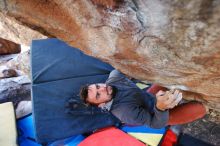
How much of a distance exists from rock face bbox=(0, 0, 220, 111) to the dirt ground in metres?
1.62

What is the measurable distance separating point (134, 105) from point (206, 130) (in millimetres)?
1299

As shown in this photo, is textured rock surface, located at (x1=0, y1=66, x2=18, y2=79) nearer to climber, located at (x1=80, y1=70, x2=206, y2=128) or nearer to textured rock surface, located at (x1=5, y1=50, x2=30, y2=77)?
textured rock surface, located at (x1=5, y1=50, x2=30, y2=77)

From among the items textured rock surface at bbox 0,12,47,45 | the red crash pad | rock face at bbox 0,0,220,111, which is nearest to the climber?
the red crash pad

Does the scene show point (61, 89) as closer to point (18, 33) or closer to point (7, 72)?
point (18, 33)

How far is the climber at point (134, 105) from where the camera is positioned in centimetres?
264

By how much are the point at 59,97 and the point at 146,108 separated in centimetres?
129

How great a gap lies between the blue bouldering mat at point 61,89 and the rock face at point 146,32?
1595 mm

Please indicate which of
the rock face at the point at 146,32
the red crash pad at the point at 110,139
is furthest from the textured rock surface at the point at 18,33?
the rock face at the point at 146,32

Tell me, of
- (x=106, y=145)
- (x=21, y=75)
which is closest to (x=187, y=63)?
(x=106, y=145)

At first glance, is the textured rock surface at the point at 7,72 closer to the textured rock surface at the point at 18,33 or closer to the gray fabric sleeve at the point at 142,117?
the textured rock surface at the point at 18,33

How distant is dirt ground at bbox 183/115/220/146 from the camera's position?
3604 mm

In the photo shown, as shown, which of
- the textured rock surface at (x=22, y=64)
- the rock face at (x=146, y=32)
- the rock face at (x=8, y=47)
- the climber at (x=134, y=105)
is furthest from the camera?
the rock face at (x=8, y=47)

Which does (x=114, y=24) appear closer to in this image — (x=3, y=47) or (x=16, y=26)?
(x=16, y=26)

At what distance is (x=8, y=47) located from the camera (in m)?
6.56
